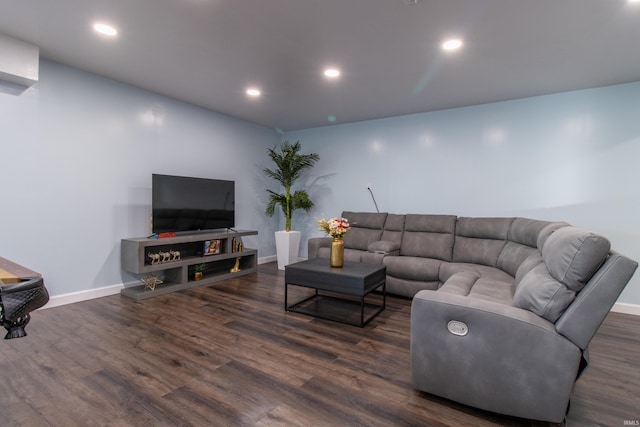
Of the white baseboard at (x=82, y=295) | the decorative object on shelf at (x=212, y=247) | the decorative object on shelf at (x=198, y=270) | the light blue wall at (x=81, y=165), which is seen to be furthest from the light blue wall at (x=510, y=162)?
the white baseboard at (x=82, y=295)

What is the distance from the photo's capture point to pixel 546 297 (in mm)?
1578

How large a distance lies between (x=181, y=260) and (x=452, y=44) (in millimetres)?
3761

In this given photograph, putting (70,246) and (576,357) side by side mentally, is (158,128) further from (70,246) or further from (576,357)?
(576,357)

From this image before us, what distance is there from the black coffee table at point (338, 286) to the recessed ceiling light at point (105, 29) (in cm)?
252

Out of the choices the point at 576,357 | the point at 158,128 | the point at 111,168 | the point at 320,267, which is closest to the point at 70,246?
the point at 111,168

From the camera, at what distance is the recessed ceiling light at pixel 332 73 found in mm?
3219

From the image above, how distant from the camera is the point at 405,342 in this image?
2.54m

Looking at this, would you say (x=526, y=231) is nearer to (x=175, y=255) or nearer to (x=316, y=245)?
(x=316, y=245)

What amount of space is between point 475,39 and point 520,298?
6.74 feet

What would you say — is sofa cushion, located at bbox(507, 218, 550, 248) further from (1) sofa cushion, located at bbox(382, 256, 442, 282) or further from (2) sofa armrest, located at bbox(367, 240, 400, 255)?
(2) sofa armrest, located at bbox(367, 240, 400, 255)

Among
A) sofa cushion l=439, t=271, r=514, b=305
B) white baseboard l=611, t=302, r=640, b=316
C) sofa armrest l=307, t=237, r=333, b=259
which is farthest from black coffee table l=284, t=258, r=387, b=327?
white baseboard l=611, t=302, r=640, b=316

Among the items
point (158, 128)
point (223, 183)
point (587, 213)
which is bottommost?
point (587, 213)

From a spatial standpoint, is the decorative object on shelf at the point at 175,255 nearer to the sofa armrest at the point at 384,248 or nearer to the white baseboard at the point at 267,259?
the white baseboard at the point at 267,259

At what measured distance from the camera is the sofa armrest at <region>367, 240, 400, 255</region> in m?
4.09
